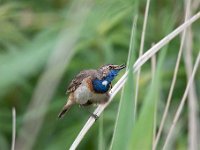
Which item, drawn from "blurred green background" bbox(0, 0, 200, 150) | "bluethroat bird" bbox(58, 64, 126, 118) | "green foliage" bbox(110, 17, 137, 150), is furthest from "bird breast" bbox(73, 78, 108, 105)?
"green foliage" bbox(110, 17, 137, 150)

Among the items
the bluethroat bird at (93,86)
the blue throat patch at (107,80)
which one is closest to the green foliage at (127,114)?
the bluethroat bird at (93,86)

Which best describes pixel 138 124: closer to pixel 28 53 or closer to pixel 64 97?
pixel 28 53

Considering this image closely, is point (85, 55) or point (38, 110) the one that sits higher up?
point (85, 55)

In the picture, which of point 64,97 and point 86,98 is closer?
point 86,98

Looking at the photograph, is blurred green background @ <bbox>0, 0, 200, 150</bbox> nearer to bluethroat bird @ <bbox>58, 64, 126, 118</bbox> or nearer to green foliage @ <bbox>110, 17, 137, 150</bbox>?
bluethroat bird @ <bbox>58, 64, 126, 118</bbox>

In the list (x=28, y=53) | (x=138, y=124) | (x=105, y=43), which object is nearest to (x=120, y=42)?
(x=105, y=43)

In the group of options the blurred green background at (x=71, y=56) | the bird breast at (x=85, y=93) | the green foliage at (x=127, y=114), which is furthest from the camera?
the blurred green background at (x=71, y=56)

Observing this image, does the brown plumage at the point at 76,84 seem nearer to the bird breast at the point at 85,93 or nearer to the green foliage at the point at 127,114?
the bird breast at the point at 85,93

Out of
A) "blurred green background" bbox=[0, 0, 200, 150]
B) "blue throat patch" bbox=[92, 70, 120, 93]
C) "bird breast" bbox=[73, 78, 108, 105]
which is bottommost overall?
"blue throat patch" bbox=[92, 70, 120, 93]
